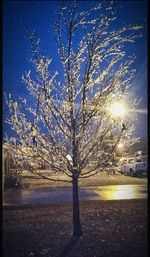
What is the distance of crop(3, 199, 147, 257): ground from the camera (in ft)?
20.8

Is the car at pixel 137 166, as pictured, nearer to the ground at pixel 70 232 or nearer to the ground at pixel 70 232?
the ground at pixel 70 232

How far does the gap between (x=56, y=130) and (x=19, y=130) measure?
2.75ft

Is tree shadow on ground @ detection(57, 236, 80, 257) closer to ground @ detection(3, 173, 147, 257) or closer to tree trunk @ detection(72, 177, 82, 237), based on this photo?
ground @ detection(3, 173, 147, 257)

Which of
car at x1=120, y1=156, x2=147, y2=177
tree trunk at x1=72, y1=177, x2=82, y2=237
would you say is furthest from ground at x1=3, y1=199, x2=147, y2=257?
car at x1=120, y1=156, x2=147, y2=177

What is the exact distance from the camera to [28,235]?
24.3ft

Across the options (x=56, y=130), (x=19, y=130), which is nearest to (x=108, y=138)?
(x=56, y=130)

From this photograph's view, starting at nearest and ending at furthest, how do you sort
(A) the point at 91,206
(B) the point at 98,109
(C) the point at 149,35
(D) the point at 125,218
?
(C) the point at 149,35, (B) the point at 98,109, (D) the point at 125,218, (A) the point at 91,206

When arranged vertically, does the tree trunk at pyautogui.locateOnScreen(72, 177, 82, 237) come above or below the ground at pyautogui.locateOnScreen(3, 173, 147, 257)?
above

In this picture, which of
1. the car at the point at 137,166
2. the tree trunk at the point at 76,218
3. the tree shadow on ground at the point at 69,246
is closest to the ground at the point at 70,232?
the tree shadow on ground at the point at 69,246

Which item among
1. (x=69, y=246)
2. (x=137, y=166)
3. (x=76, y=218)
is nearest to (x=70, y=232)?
(x=76, y=218)

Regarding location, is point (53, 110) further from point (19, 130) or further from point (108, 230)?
point (108, 230)

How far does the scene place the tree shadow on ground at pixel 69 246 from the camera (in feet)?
20.5

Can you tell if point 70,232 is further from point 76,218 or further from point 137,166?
point 137,166

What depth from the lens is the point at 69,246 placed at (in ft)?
21.7
